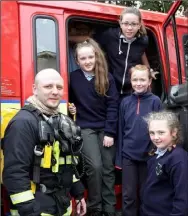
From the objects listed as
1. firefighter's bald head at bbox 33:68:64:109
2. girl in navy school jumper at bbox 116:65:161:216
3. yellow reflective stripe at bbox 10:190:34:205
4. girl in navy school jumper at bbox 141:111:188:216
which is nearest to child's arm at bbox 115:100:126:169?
girl in navy school jumper at bbox 116:65:161:216

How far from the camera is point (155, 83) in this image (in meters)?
4.21

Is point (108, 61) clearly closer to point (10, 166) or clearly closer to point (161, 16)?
point (161, 16)

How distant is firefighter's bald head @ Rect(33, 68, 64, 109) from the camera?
2.74m

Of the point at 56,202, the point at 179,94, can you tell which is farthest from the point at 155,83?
the point at 56,202

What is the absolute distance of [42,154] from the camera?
2.60 metres

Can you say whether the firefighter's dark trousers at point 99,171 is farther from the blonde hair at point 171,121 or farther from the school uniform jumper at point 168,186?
the blonde hair at point 171,121

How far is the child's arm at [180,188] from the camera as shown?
2686mm

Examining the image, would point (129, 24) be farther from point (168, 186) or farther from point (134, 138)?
point (168, 186)

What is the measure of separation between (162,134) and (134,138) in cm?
41

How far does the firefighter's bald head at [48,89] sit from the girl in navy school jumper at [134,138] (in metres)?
0.82

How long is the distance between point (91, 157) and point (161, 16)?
1.74 meters

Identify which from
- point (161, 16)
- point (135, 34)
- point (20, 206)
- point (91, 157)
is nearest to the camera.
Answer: point (20, 206)

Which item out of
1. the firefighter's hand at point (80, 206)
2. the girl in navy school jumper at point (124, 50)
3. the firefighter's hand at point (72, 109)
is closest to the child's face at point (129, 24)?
the girl in navy school jumper at point (124, 50)

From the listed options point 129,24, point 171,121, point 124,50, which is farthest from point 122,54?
point 171,121
